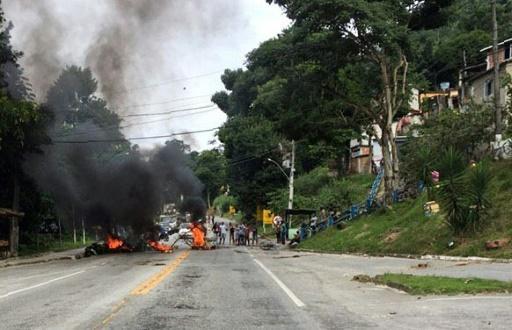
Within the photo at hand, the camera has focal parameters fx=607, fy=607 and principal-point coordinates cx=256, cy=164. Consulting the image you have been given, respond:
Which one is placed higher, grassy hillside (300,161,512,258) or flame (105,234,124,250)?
grassy hillside (300,161,512,258)

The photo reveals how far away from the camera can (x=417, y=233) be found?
80.7 ft

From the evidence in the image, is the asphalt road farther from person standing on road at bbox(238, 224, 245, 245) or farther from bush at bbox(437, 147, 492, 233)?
person standing on road at bbox(238, 224, 245, 245)

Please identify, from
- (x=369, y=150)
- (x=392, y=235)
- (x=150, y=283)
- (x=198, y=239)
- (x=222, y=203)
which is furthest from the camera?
(x=222, y=203)

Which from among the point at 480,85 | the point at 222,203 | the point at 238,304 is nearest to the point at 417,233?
the point at 238,304

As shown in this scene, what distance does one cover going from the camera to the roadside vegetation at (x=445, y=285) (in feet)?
38.2

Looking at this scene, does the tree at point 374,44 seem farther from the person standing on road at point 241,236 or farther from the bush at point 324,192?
the person standing on road at point 241,236

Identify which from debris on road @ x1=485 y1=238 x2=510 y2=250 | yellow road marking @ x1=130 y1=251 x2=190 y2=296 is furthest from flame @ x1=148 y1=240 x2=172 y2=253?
debris on road @ x1=485 y1=238 x2=510 y2=250

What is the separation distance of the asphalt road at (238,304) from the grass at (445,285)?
39 centimetres

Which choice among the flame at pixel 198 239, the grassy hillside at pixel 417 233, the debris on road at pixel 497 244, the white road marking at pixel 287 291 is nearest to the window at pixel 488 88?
the grassy hillside at pixel 417 233

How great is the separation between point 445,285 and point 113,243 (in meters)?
28.2

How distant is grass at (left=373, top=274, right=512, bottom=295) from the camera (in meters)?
11.7

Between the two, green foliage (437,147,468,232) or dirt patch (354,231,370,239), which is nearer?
green foliage (437,147,468,232)

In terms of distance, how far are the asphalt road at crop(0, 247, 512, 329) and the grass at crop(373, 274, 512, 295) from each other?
385 millimetres

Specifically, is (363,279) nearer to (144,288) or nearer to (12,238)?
(144,288)
